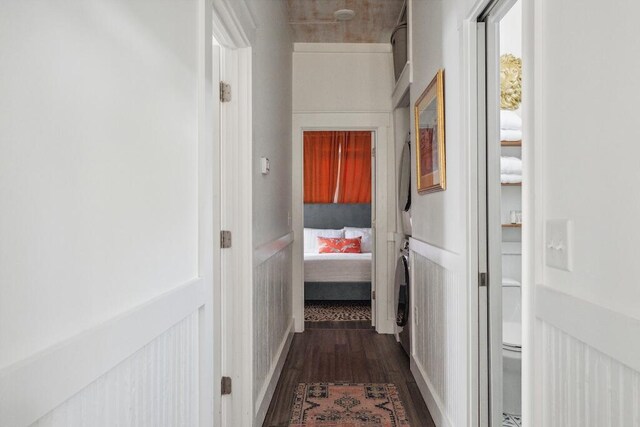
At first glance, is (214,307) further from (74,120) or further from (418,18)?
(418,18)

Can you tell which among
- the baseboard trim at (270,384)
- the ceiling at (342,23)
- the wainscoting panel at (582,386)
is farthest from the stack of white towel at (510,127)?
the baseboard trim at (270,384)

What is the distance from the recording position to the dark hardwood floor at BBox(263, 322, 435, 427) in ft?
8.73

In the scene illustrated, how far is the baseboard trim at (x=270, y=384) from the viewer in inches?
93.3

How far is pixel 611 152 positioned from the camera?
0.85m

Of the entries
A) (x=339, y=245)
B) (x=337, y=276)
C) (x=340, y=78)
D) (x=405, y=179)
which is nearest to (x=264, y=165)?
(x=405, y=179)

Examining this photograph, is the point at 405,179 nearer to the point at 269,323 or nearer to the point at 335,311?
the point at 269,323

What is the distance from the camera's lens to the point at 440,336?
7.68ft

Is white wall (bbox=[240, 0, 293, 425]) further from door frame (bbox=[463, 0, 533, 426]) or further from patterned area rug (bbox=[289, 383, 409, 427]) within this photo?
door frame (bbox=[463, 0, 533, 426])

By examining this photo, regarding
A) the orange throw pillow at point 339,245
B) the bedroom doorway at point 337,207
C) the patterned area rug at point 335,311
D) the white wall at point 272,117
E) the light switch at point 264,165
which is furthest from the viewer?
the orange throw pillow at point 339,245

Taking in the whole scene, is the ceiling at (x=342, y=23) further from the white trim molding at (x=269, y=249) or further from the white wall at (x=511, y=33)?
the white trim molding at (x=269, y=249)

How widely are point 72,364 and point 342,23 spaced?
372cm

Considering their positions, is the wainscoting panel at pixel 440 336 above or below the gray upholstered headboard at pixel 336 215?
below

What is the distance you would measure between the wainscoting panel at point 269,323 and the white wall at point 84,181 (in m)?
1.21

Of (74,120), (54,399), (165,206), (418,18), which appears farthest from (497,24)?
(54,399)
